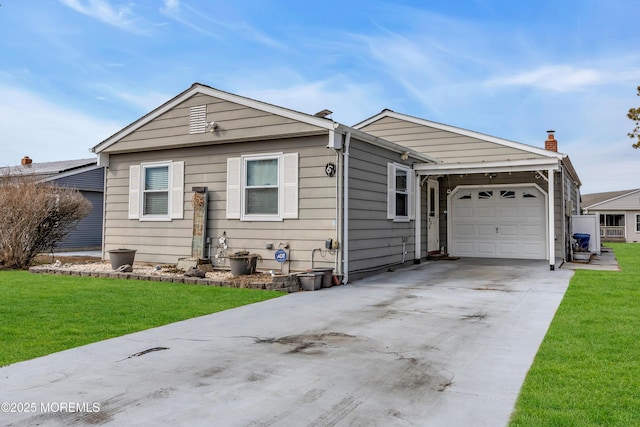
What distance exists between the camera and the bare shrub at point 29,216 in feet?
35.2

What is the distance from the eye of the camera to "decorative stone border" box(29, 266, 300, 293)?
766 cm

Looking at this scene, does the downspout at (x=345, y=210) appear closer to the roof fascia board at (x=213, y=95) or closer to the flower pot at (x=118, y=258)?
→ the roof fascia board at (x=213, y=95)

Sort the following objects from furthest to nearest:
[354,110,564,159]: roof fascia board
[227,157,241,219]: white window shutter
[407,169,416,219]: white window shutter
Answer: [354,110,564,159]: roof fascia board → [407,169,416,219]: white window shutter → [227,157,241,219]: white window shutter

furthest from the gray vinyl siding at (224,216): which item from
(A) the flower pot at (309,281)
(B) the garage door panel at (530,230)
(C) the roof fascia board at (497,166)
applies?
(B) the garage door panel at (530,230)

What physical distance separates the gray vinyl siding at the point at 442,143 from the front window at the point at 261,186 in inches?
253

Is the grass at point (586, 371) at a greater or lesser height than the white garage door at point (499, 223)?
lesser

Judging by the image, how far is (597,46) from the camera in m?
13.0

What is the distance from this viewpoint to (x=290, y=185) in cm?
901

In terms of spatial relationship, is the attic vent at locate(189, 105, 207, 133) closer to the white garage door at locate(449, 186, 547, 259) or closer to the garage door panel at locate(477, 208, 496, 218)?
the white garage door at locate(449, 186, 547, 259)

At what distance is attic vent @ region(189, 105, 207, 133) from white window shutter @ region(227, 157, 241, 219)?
99 centimetres

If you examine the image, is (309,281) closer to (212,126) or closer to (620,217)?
(212,126)

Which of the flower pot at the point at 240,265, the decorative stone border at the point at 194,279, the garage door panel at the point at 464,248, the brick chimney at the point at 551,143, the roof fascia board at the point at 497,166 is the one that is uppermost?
the brick chimney at the point at 551,143

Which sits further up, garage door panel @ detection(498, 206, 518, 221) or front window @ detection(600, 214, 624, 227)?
front window @ detection(600, 214, 624, 227)

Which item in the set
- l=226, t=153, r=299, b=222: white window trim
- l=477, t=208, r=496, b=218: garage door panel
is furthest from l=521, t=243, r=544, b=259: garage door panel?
l=226, t=153, r=299, b=222: white window trim
